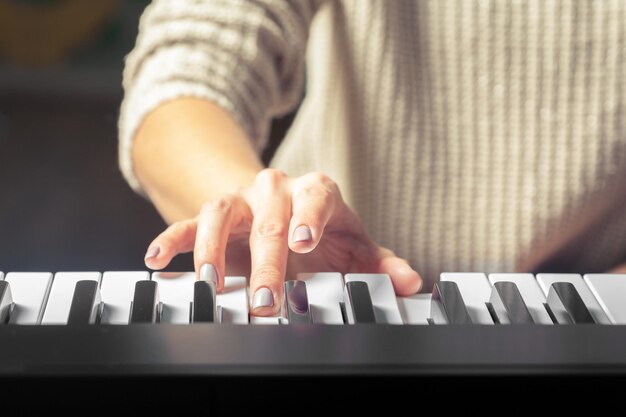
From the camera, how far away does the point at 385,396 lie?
0.25 metres

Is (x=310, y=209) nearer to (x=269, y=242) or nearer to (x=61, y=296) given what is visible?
(x=269, y=242)

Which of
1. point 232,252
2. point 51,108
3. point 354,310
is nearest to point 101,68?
point 51,108

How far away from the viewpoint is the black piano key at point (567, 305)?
0.30 m

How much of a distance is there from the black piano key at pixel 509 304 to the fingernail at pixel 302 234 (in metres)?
0.09

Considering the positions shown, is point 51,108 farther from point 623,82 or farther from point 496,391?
point 496,391

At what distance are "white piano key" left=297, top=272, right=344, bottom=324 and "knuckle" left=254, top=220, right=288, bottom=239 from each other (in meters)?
0.06

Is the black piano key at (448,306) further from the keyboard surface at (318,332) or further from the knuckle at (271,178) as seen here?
the knuckle at (271,178)

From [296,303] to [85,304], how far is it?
7 cm

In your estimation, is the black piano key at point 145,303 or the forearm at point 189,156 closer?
the black piano key at point 145,303

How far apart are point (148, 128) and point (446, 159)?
9.7 inches

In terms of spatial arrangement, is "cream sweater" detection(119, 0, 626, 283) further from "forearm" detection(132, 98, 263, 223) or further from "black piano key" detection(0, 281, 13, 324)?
"black piano key" detection(0, 281, 13, 324)

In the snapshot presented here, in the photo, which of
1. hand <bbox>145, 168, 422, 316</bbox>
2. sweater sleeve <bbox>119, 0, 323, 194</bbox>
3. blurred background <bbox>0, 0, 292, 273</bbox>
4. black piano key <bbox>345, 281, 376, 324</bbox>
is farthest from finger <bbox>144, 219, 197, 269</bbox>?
blurred background <bbox>0, 0, 292, 273</bbox>

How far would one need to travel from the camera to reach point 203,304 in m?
0.30

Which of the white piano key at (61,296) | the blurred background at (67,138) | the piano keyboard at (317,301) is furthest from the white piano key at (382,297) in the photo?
the blurred background at (67,138)
